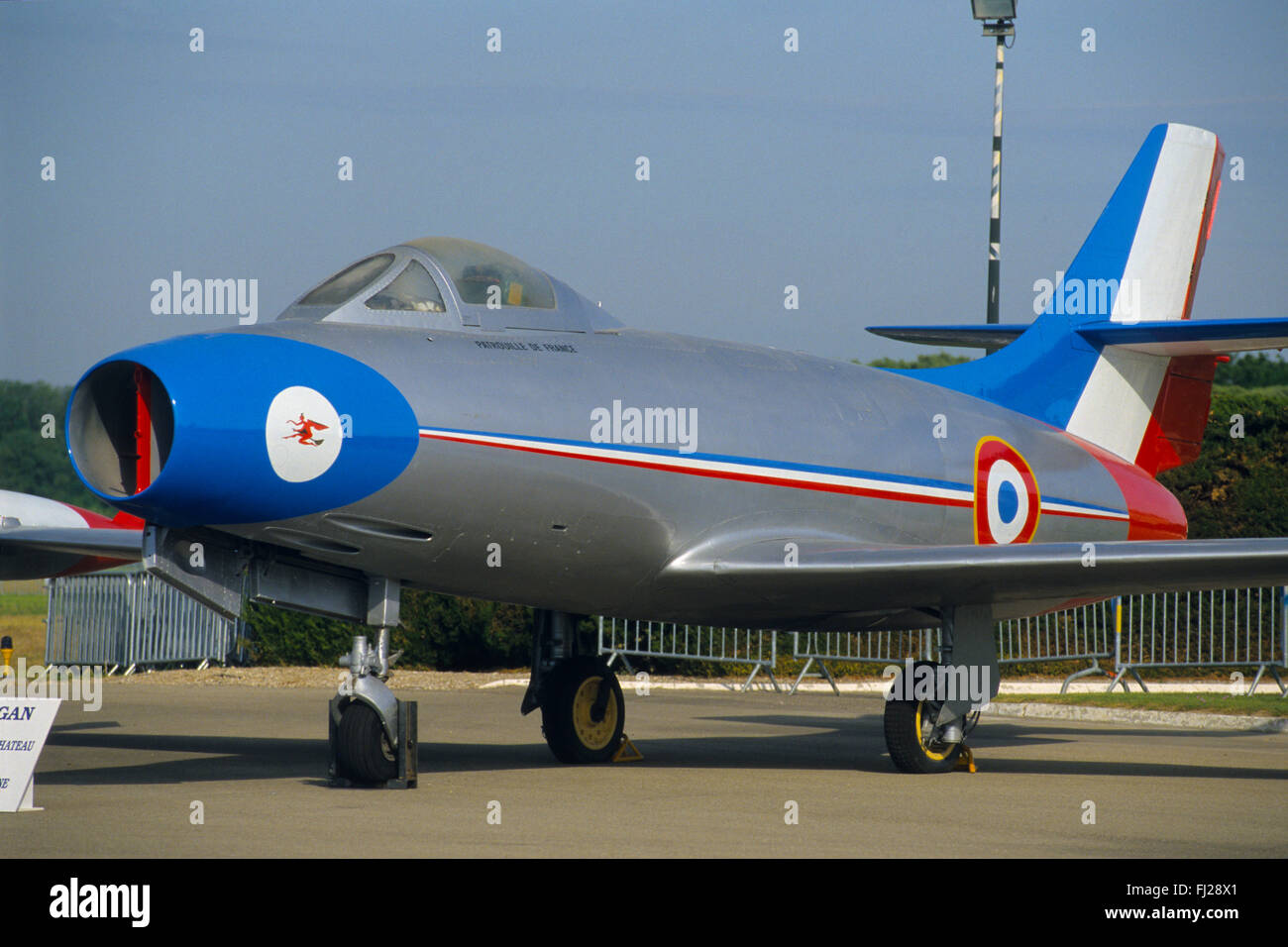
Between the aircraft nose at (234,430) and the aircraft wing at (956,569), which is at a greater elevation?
the aircraft nose at (234,430)

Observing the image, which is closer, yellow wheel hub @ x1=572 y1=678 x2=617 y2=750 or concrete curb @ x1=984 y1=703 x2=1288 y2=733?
yellow wheel hub @ x1=572 y1=678 x2=617 y2=750

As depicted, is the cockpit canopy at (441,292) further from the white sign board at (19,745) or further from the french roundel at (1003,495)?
the french roundel at (1003,495)

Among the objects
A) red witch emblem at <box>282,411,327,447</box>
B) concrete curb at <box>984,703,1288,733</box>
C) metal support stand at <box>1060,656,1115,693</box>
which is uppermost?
red witch emblem at <box>282,411,327,447</box>

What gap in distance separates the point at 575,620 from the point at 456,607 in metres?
10.9

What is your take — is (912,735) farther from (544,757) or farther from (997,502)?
(544,757)

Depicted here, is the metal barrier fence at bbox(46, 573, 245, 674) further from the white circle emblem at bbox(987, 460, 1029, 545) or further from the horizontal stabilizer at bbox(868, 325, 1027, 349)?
the white circle emblem at bbox(987, 460, 1029, 545)

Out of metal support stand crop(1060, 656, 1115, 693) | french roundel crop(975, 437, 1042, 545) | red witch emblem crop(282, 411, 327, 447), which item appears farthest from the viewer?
metal support stand crop(1060, 656, 1115, 693)

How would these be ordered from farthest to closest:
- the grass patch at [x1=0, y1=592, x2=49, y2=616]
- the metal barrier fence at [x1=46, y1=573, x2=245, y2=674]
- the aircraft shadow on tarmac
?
the grass patch at [x1=0, y1=592, x2=49, y2=616]
the metal barrier fence at [x1=46, y1=573, x2=245, y2=674]
the aircraft shadow on tarmac


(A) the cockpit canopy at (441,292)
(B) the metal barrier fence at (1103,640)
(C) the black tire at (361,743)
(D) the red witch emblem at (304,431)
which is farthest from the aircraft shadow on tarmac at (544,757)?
(B) the metal barrier fence at (1103,640)

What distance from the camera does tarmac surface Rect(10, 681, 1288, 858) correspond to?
7649 mm

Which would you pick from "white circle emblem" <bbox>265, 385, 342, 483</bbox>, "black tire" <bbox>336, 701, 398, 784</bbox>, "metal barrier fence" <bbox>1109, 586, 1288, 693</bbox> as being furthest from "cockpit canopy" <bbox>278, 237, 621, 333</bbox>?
"metal barrier fence" <bbox>1109, 586, 1288, 693</bbox>

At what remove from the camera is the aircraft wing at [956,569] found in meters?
10.5

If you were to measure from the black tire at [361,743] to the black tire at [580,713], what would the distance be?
98.1 inches

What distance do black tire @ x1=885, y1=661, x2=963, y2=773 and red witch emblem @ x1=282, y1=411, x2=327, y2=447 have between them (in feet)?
15.9
